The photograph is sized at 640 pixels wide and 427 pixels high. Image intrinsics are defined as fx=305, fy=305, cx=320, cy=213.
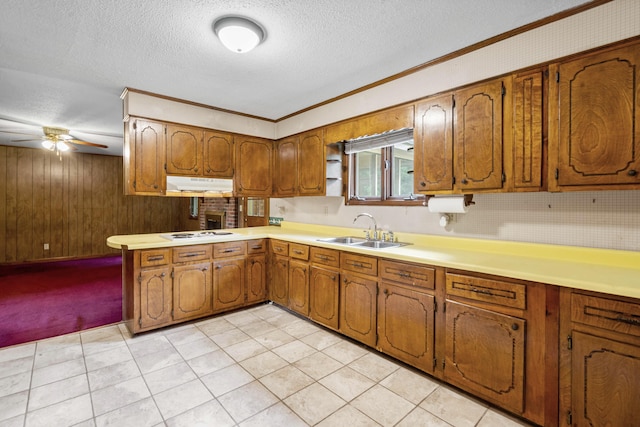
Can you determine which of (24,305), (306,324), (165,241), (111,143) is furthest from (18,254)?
(306,324)

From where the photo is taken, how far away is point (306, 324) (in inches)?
123

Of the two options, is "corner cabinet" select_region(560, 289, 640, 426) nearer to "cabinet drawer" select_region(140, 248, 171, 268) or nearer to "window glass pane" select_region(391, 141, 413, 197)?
A: "window glass pane" select_region(391, 141, 413, 197)

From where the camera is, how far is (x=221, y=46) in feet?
7.52

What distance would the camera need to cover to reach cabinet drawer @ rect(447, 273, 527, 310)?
5.61ft

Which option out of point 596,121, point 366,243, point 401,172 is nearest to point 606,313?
point 596,121

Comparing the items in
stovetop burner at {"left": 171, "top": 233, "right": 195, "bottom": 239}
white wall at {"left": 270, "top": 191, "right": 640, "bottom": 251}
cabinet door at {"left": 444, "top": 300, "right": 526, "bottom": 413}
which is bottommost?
Answer: cabinet door at {"left": 444, "top": 300, "right": 526, "bottom": 413}

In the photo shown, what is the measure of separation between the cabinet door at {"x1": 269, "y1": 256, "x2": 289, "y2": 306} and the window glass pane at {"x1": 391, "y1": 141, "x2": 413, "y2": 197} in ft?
4.64

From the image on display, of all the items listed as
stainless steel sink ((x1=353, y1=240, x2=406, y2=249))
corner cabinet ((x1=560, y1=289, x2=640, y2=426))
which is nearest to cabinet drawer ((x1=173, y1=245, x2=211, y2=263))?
stainless steel sink ((x1=353, y1=240, x2=406, y2=249))

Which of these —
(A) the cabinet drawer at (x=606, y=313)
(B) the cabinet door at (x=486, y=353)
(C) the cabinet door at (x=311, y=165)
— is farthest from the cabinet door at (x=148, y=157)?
(A) the cabinet drawer at (x=606, y=313)

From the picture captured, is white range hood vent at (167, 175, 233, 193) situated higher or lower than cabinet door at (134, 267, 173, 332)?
higher

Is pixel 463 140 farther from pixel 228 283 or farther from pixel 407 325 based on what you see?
pixel 228 283

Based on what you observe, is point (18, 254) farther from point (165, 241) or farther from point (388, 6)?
point (388, 6)

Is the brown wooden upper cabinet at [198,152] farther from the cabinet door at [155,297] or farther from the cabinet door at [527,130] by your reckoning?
the cabinet door at [527,130]

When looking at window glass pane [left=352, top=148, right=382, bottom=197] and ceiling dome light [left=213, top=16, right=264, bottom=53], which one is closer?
ceiling dome light [left=213, top=16, right=264, bottom=53]
